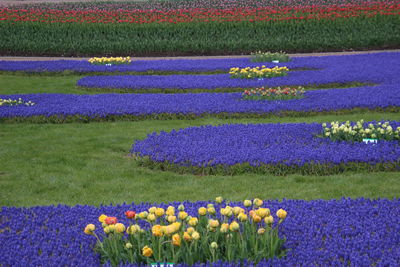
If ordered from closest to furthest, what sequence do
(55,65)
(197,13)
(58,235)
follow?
1. (58,235)
2. (55,65)
3. (197,13)

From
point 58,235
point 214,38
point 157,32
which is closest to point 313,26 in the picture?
point 214,38

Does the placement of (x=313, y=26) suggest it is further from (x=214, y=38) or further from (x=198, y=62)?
(x=198, y=62)

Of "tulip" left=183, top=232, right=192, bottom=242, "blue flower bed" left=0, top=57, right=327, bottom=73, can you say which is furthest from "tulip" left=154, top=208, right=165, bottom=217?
"blue flower bed" left=0, top=57, right=327, bottom=73

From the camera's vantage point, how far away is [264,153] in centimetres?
807

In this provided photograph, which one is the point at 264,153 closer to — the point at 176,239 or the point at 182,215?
the point at 182,215

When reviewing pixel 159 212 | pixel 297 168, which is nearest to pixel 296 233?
pixel 159 212

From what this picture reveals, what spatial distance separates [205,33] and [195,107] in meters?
13.2

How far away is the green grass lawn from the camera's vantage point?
7.00 meters

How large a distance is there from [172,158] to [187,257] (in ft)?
12.4

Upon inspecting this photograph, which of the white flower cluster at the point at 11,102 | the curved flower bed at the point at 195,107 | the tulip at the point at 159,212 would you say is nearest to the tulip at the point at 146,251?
the tulip at the point at 159,212

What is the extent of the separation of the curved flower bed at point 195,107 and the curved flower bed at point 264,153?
2.27m

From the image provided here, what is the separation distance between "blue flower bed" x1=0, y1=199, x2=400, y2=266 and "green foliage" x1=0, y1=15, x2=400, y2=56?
731 inches

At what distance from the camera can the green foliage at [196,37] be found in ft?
78.5

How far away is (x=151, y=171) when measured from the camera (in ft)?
26.9
